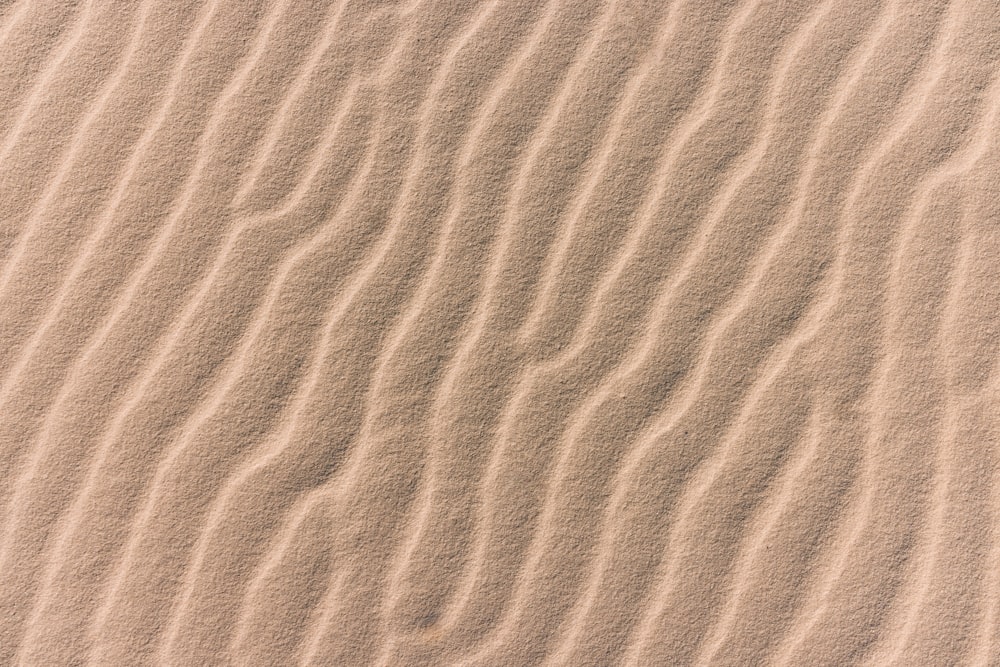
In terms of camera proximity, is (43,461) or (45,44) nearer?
(43,461)

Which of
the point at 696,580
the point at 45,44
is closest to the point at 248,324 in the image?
the point at 45,44

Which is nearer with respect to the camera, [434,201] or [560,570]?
[560,570]

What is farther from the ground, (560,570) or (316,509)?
(316,509)

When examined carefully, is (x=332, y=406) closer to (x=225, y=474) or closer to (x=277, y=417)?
(x=277, y=417)

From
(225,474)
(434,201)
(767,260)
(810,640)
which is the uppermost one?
(434,201)

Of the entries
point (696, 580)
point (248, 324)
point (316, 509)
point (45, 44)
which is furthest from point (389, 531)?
point (45, 44)

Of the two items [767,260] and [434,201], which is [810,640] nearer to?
[767,260]
